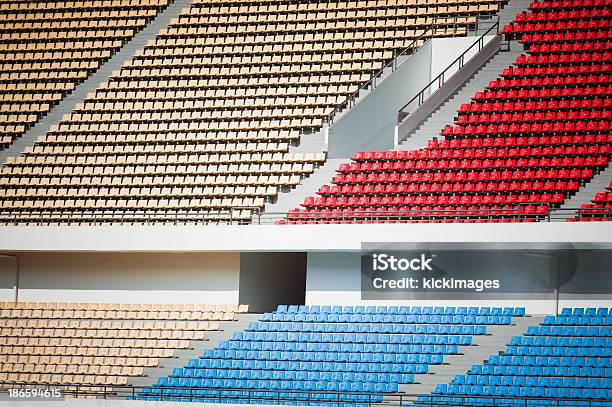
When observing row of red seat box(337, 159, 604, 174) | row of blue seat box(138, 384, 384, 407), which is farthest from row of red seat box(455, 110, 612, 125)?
row of blue seat box(138, 384, 384, 407)

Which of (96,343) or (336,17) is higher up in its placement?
(336,17)

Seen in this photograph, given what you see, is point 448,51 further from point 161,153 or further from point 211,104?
point 161,153

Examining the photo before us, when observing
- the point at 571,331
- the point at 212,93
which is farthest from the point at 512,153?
the point at 212,93

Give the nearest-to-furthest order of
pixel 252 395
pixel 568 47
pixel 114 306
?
pixel 252 395 < pixel 114 306 < pixel 568 47

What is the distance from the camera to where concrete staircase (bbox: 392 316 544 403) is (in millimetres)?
21172

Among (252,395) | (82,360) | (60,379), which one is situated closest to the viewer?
(252,395)

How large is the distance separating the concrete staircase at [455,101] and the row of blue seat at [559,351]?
5971 millimetres

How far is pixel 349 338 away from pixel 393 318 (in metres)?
0.91

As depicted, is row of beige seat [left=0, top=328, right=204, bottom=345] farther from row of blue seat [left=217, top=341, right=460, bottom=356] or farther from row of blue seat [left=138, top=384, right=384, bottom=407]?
row of blue seat [left=138, top=384, right=384, bottom=407]

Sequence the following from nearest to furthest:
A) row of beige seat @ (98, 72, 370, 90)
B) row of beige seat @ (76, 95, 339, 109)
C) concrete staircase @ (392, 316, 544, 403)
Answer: concrete staircase @ (392, 316, 544, 403), row of beige seat @ (76, 95, 339, 109), row of beige seat @ (98, 72, 370, 90)

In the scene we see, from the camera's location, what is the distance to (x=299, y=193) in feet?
84.0

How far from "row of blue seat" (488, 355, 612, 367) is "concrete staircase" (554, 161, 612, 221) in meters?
3.27

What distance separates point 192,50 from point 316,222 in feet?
25.2

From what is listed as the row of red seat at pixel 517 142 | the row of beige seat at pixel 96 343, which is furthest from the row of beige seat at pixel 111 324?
the row of red seat at pixel 517 142
